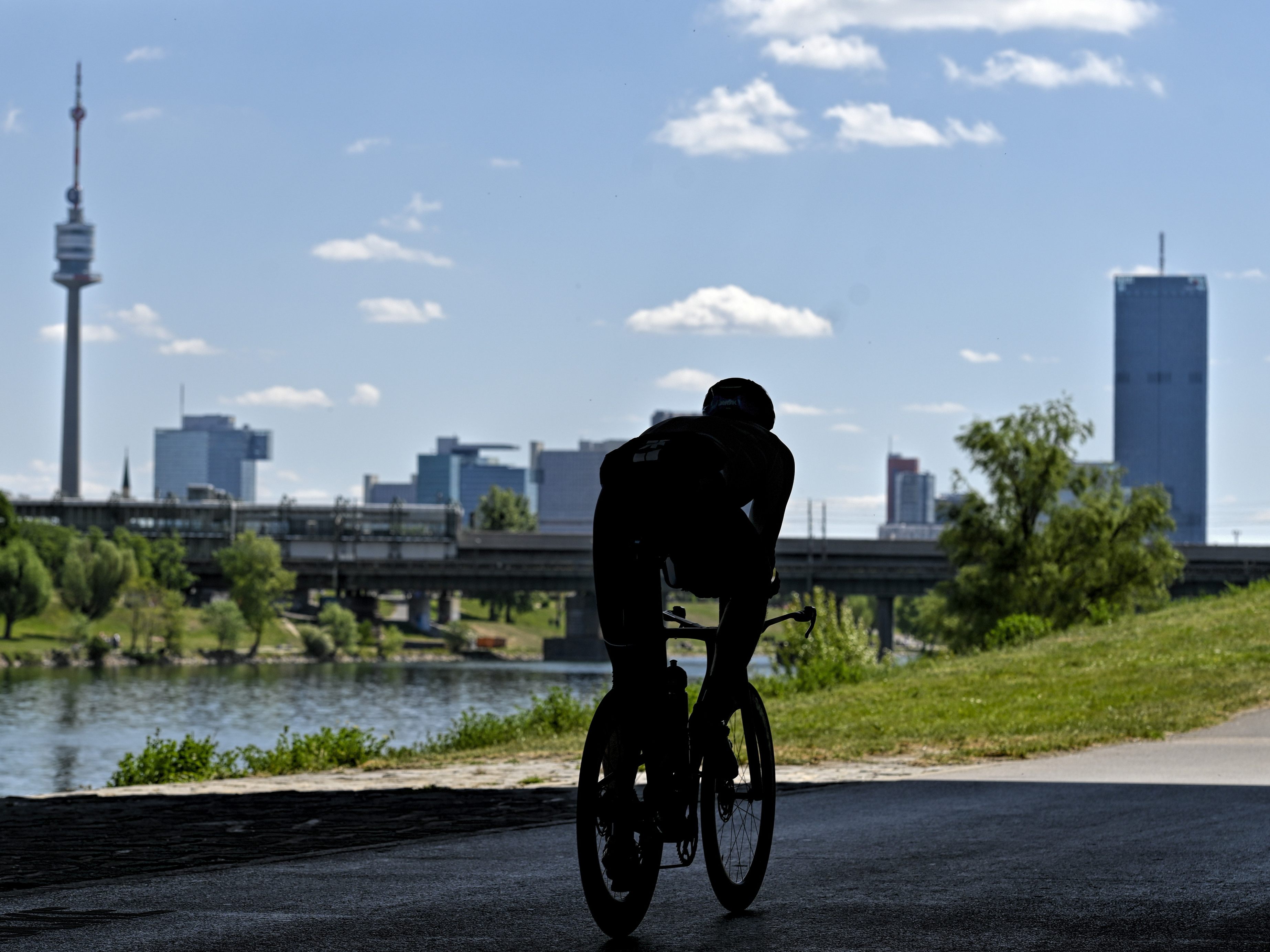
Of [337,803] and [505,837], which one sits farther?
[337,803]

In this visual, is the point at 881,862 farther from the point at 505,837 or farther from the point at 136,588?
the point at 136,588

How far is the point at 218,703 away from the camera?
58438mm

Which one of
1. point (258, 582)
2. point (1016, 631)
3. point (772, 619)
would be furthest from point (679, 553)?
point (258, 582)

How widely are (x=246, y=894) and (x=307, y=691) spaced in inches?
2423

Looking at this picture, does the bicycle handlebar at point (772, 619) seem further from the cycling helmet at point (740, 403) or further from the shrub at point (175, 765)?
the shrub at point (175, 765)

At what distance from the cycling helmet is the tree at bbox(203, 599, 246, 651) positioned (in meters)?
96.5

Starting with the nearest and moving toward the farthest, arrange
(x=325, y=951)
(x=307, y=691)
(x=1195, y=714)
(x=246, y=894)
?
(x=325, y=951), (x=246, y=894), (x=1195, y=714), (x=307, y=691)

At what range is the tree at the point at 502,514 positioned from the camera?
559ft

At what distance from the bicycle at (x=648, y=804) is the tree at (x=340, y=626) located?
98.9m

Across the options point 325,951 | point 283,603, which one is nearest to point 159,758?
point 325,951

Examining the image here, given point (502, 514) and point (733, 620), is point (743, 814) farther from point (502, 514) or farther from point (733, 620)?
point (502, 514)

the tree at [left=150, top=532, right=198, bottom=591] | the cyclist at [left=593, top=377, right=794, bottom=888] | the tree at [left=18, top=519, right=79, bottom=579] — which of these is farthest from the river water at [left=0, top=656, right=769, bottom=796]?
the tree at [left=18, top=519, right=79, bottom=579]

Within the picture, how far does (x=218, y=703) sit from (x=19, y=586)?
129 ft

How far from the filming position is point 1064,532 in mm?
49781
